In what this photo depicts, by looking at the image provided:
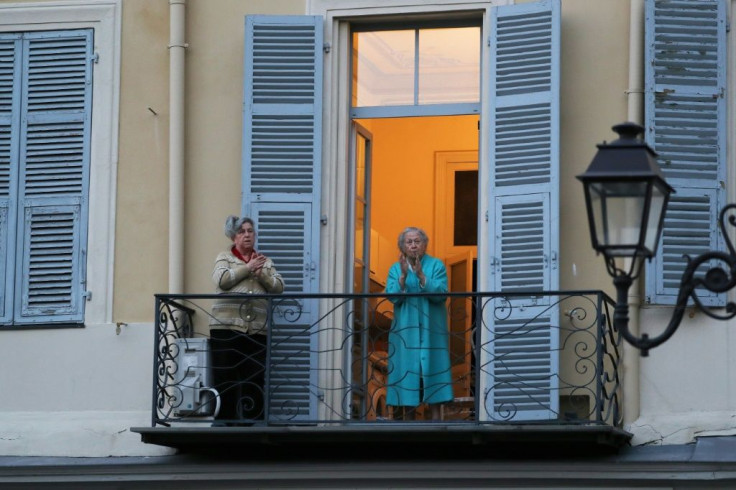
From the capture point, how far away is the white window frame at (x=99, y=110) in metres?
13.1

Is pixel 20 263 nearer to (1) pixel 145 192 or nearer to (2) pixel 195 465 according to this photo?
(1) pixel 145 192

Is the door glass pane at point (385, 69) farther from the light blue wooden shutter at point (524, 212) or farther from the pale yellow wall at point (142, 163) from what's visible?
the pale yellow wall at point (142, 163)

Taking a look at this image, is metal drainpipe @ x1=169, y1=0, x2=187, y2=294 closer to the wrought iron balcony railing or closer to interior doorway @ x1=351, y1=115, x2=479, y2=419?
the wrought iron balcony railing

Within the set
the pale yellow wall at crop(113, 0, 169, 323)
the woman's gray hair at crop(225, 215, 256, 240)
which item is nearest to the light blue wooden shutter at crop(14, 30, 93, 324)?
the pale yellow wall at crop(113, 0, 169, 323)

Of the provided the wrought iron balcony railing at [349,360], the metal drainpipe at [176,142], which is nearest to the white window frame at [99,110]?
the metal drainpipe at [176,142]

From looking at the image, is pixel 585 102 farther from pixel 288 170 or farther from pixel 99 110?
pixel 99 110

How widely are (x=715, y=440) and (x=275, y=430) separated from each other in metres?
2.60

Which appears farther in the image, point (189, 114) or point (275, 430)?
point (189, 114)

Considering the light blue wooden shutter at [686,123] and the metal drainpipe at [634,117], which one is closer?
the metal drainpipe at [634,117]

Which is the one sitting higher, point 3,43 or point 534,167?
point 3,43

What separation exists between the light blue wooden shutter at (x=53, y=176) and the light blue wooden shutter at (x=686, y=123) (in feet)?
12.1

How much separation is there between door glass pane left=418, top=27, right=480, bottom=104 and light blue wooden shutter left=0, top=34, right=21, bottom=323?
2688 millimetres

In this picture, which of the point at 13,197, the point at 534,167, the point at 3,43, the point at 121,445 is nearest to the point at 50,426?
the point at 121,445

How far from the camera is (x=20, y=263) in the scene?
13.2 metres
